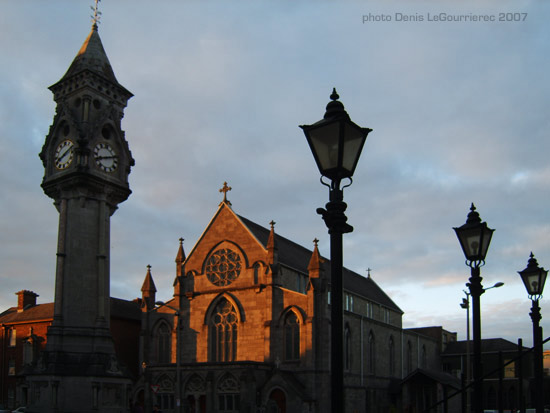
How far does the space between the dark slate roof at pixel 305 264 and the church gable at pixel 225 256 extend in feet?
3.74

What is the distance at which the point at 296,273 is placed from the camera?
55.2 meters

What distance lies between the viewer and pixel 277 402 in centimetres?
4691

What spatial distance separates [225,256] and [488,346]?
48.9 meters

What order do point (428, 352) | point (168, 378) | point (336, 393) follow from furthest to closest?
point (428, 352), point (168, 378), point (336, 393)

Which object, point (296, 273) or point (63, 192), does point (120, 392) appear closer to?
point (63, 192)

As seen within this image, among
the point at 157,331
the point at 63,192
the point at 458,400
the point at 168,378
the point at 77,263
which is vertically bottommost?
the point at 458,400

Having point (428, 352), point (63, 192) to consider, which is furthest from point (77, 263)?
point (428, 352)

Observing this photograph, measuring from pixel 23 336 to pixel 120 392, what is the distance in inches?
1070

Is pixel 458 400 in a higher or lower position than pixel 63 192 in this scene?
lower

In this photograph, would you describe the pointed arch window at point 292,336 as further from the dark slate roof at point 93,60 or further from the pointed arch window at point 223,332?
the dark slate roof at point 93,60

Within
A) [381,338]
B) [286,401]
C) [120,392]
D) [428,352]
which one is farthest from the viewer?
[428,352]

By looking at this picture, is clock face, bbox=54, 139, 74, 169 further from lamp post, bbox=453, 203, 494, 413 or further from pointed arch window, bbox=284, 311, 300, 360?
lamp post, bbox=453, 203, 494, 413

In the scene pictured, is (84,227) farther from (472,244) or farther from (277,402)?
(472,244)

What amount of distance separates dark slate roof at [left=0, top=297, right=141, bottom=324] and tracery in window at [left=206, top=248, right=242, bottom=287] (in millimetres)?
11733
